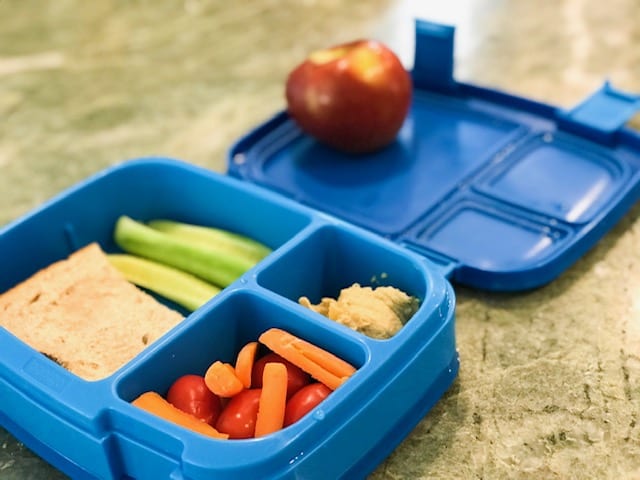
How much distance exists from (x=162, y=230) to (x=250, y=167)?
0.18 meters

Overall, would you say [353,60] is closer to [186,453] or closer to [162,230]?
[162,230]

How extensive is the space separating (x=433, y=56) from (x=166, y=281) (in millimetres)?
545

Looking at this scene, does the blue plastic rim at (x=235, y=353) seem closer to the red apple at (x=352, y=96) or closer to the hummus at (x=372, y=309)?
the hummus at (x=372, y=309)

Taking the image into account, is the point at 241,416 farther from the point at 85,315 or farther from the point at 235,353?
the point at 85,315

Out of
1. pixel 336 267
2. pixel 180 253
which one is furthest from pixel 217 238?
pixel 336 267

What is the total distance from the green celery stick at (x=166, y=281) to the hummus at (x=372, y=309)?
5.5 inches

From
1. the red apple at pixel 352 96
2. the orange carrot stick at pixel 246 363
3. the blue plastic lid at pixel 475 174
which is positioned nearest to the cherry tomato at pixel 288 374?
the orange carrot stick at pixel 246 363

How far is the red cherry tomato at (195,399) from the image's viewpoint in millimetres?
709

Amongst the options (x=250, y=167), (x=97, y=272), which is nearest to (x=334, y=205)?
(x=250, y=167)

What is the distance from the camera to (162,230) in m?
1.00

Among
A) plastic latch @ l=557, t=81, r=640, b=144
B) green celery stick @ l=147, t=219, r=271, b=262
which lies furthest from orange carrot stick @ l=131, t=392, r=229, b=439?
plastic latch @ l=557, t=81, r=640, b=144

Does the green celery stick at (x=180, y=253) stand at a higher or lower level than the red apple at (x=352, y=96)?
lower

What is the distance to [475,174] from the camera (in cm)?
108

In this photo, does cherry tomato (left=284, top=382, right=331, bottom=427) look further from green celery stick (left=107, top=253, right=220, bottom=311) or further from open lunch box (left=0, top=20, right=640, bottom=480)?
green celery stick (left=107, top=253, right=220, bottom=311)
